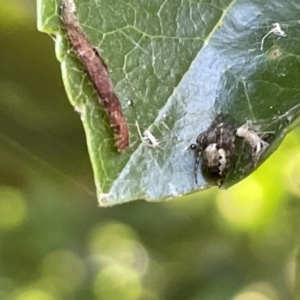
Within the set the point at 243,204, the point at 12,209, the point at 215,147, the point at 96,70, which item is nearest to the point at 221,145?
the point at 215,147

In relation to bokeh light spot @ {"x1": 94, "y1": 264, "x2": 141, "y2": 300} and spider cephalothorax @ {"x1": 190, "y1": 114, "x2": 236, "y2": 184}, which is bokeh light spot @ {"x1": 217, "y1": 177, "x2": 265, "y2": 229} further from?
spider cephalothorax @ {"x1": 190, "y1": 114, "x2": 236, "y2": 184}

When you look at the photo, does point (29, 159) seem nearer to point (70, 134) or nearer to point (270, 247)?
point (70, 134)

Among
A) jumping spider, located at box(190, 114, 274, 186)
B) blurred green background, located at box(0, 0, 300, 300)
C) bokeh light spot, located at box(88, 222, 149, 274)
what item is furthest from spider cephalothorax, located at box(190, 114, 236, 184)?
bokeh light spot, located at box(88, 222, 149, 274)

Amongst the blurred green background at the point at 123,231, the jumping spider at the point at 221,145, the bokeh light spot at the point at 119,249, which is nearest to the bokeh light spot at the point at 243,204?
the blurred green background at the point at 123,231

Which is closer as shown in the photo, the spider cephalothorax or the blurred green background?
the spider cephalothorax

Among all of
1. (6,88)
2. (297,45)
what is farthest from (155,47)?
(6,88)

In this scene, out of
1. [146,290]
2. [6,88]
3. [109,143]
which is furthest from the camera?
[146,290]

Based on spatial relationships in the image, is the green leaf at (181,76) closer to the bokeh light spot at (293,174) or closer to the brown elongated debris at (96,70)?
the brown elongated debris at (96,70)
